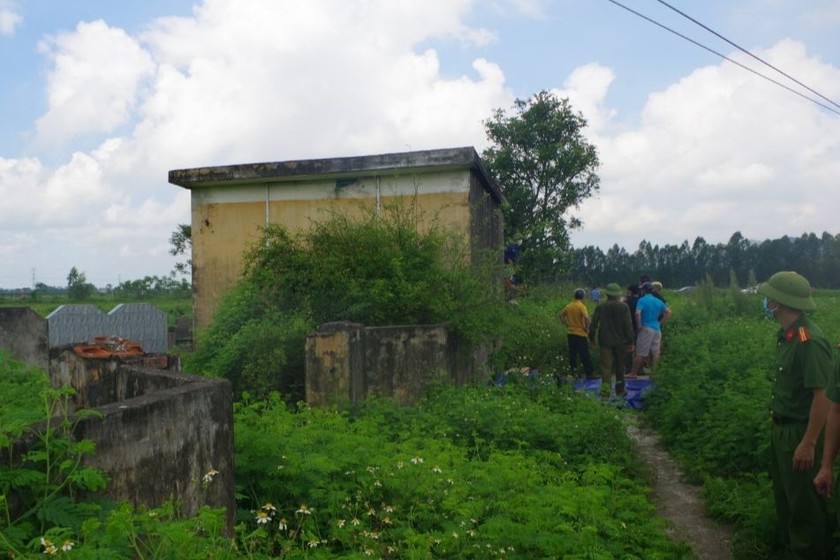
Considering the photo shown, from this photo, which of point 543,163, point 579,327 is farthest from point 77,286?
point 579,327

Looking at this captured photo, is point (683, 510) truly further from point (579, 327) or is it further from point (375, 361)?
point (579, 327)

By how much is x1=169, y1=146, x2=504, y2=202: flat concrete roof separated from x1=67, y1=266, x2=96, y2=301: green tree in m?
30.2

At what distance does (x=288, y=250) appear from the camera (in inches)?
413

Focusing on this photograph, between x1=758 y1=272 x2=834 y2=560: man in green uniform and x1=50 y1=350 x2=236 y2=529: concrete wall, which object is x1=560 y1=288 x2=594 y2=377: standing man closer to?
x1=758 y1=272 x2=834 y2=560: man in green uniform


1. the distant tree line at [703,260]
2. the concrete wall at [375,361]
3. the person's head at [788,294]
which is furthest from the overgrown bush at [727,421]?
the distant tree line at [703,260]

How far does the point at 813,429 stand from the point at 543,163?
90.3 ft

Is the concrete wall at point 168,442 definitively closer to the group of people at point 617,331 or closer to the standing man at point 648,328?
the group of people at point 617,331

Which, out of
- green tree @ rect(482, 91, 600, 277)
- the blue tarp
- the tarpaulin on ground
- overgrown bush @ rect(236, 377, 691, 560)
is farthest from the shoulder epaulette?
green tree @ rect(482, 91, 600, 277)

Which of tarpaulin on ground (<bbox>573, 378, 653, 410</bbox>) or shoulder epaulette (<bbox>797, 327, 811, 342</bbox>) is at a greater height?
shoulder epaulette (<bbox>797, 327, 811, 342</bbox>)

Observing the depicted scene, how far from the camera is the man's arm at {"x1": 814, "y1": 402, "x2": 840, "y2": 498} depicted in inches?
169

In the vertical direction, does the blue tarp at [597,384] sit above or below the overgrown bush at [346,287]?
below

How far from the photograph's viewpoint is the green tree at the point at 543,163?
31.2 meters

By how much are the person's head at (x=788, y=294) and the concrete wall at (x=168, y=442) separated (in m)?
3.72

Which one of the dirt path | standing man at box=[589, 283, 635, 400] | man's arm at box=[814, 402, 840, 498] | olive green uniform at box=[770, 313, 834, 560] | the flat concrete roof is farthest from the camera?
the flat concrete roof
